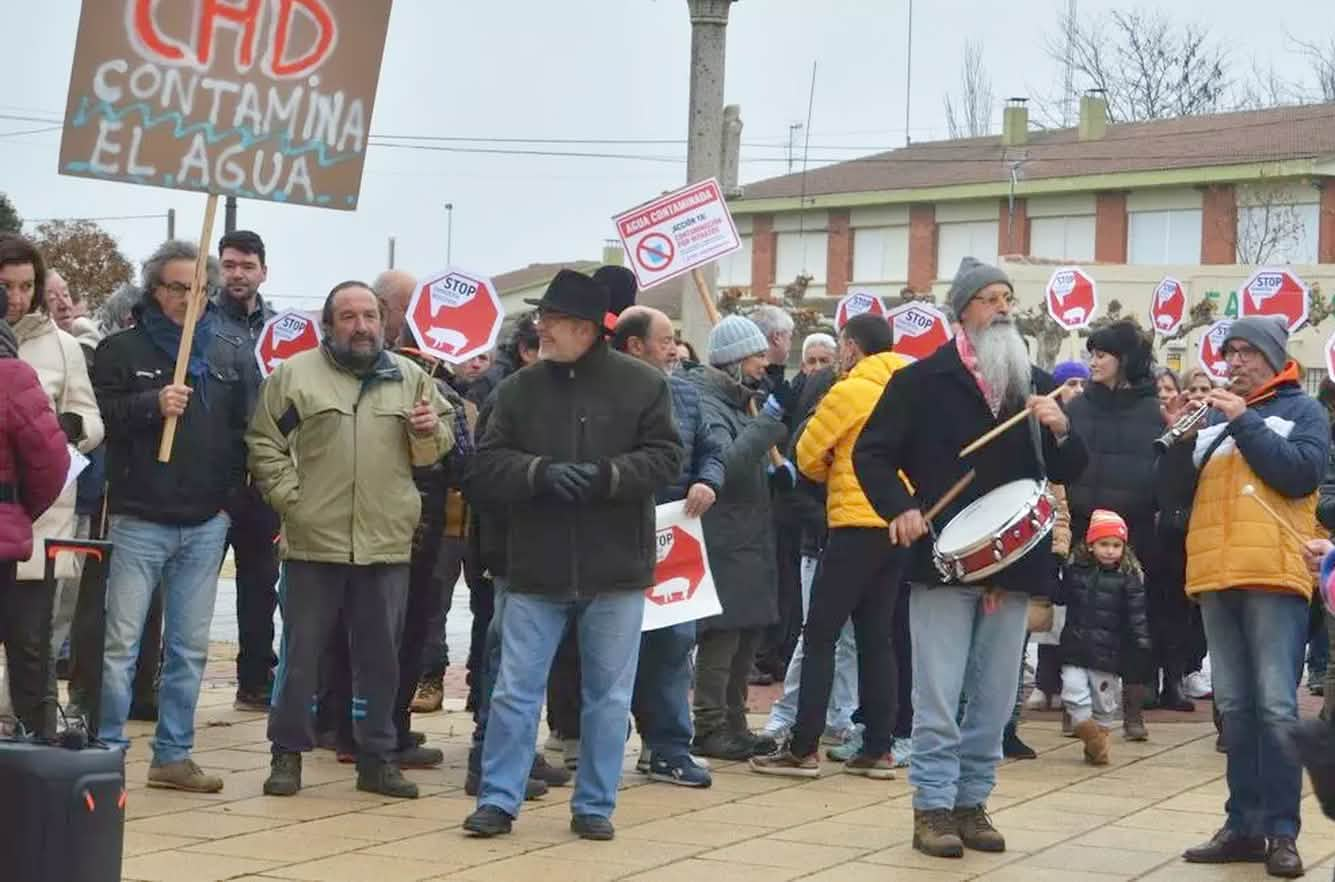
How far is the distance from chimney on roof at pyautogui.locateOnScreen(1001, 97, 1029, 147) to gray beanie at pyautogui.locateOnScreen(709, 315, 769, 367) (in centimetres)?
5877

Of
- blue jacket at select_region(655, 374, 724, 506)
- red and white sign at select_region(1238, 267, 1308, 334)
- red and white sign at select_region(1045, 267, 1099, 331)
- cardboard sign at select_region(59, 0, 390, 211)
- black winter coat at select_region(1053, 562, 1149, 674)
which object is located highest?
red and white sign at select_region(1045, 267, 1099, 331)

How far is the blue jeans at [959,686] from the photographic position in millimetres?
8578

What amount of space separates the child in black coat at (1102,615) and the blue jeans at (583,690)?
381cm

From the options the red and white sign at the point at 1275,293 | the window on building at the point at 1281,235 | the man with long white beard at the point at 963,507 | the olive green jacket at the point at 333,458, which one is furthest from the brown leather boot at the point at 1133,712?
the window on building at the point at 1281,235

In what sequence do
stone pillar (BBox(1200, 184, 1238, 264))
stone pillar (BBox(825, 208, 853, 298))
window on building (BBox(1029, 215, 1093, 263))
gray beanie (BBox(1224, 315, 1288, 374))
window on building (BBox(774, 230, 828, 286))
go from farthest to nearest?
1. window on building (BBox(774, 230, 828, 286))
2. stone pillar (BBox(825, 208, 853, 298))
3. window on building (BBox(1029, 215, 1093, 263))
4. stone pillar (BBox(1200, 184, 1238, 264))
5. gray beanie (BBox(1224, 315, 1288, 374))

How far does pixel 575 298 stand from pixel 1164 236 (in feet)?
178

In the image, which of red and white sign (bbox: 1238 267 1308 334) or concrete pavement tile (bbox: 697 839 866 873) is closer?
concrete pavement tile (bbox: 697 839 866 873)

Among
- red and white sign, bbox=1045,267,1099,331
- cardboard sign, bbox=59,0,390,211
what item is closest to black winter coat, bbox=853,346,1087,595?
cardboard sign, bbox=59,0,390,211

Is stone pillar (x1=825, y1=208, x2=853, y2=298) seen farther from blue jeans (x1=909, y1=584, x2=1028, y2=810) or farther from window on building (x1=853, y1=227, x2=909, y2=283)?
blue jeans (x1=909, y1=584, x2=1028, y2=810)

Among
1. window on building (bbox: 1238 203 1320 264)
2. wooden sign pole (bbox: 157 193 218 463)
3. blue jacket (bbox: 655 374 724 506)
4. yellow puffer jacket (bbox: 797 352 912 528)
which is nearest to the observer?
wooden sign pole (bbox: 157 193 218 463)

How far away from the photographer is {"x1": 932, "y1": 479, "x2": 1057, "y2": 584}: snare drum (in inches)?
326

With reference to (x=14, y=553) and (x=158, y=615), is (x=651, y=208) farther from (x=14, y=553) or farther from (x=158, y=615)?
(x=14, y=553)

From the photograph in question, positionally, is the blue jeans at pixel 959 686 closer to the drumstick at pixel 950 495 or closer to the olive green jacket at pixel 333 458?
the drumstick at pixel 950 495

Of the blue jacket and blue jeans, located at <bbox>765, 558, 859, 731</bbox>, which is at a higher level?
the blue jacket
